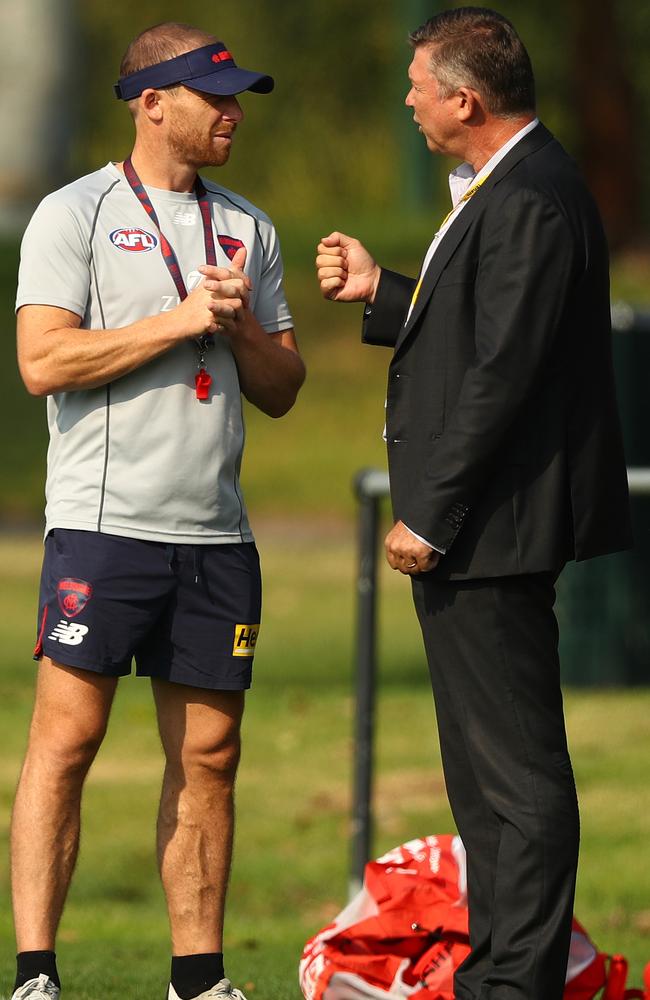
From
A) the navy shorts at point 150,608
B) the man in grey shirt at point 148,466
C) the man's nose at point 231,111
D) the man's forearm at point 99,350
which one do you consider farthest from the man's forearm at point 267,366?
the man's nose at point 231,111

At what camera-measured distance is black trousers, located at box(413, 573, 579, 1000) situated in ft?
14.3

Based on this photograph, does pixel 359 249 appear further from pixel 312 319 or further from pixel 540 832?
pixel 312 319

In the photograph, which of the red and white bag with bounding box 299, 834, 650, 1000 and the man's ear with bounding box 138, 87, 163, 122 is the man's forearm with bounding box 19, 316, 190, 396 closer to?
the man's ear with bounding box 138, 87, 163, 122

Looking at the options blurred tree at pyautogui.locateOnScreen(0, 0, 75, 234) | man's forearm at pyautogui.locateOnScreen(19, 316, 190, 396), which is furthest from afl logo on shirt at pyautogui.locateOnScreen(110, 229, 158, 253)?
blurred tree at pyautogui.locateOnScreen(0, 0, 75, 234)

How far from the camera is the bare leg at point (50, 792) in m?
4.64

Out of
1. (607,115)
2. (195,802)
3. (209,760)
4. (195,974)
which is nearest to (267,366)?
(209,760)

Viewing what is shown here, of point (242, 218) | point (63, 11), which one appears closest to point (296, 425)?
point (63, 11)

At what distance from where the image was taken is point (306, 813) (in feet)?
30.1

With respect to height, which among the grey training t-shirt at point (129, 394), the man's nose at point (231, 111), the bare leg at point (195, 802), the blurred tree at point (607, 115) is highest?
the blurred tree at point (607, 115)

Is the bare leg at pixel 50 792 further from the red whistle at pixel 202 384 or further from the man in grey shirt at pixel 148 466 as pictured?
the red whistle at pixel 202 384

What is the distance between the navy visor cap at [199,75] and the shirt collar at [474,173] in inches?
21.0

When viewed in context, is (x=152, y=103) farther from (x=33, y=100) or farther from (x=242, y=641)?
(x=33, y=100)

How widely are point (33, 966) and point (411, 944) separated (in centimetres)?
97

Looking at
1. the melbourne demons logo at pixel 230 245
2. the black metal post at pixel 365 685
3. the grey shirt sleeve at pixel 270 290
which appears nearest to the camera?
the melbourne demons logo at pixel 230 245
